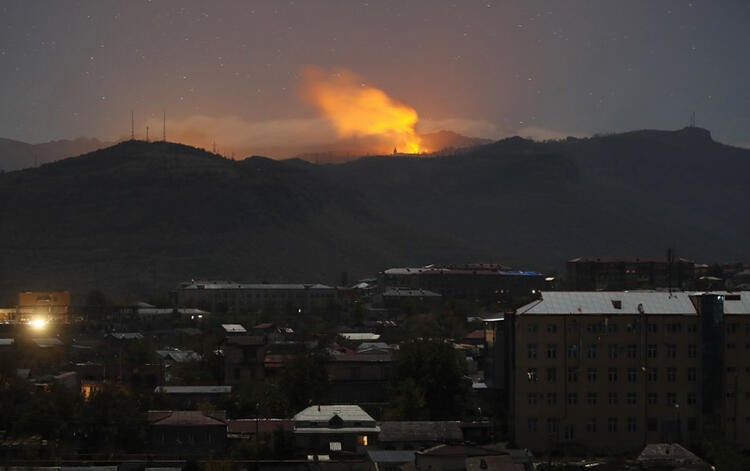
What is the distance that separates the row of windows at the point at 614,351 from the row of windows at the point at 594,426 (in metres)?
1.95

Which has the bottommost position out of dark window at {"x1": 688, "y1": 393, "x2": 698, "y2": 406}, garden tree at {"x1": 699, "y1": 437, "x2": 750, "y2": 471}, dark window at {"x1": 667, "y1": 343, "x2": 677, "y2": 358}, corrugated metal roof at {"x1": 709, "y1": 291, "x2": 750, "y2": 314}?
garden tree at {"x1": 699, "y1": 437, "x2": 750, "y2": 471}

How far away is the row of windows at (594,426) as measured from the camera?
4950cm

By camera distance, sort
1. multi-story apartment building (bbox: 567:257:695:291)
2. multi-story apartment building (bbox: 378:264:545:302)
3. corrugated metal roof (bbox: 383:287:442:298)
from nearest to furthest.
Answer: multi-story apartment building (bbox: 567:257:695:291) → corrugated metal roof (bbox: 383:287:442:298) → multi-story apartment building (bbox: 378:264:545:302)

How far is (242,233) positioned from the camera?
555ft

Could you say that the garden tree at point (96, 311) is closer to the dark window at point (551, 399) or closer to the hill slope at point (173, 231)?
the hill slope at point (173, 231)

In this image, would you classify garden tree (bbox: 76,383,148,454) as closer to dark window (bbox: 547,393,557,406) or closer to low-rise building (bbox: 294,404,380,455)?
low-rise building (bbox: 294,404,380,455)

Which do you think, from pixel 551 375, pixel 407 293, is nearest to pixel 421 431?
pixel 551 375

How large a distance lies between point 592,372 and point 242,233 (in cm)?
12074

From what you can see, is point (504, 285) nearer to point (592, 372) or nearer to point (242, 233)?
point (242, 233)

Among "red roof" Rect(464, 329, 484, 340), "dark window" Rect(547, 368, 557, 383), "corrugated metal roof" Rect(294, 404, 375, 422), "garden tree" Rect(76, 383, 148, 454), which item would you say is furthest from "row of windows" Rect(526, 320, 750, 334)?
"red roof" Rect(464, 329, 484, 340)

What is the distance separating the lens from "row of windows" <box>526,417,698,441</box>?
162 ft

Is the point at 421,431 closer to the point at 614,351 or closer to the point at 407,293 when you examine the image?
the point at 614,351

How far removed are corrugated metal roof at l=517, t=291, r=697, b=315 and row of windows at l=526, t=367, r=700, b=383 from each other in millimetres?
1793

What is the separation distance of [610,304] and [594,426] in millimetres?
4176
